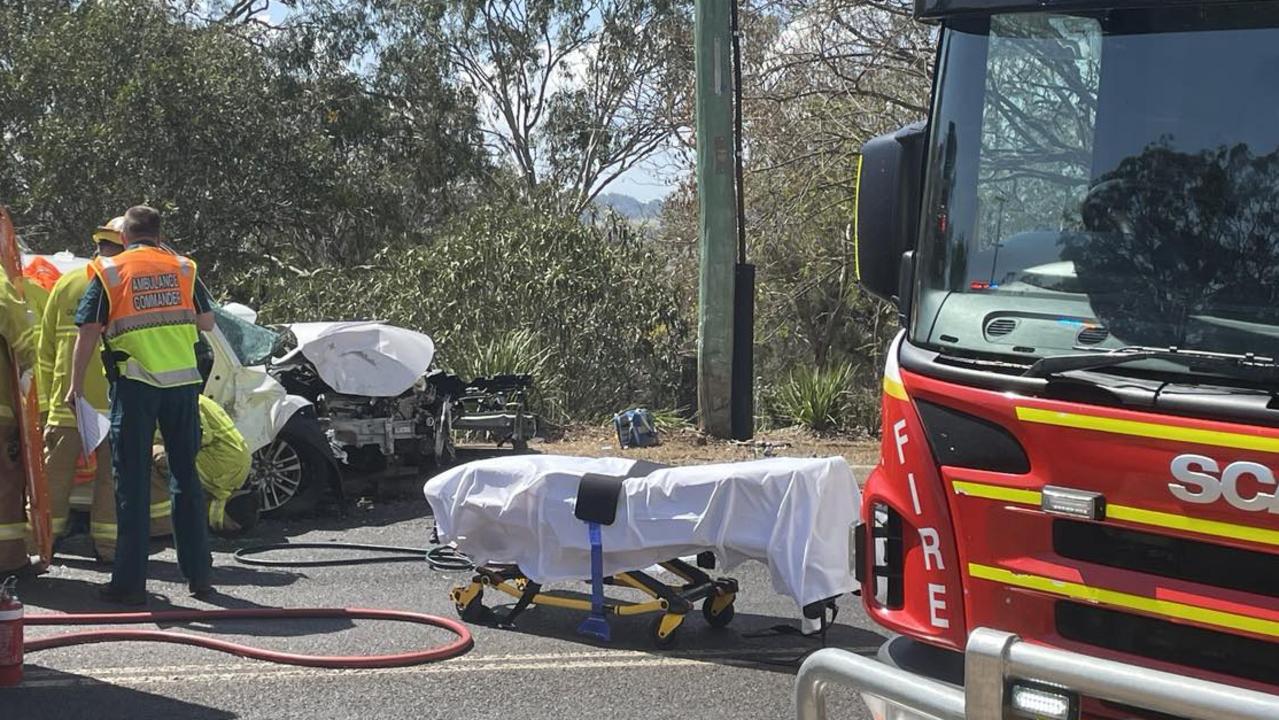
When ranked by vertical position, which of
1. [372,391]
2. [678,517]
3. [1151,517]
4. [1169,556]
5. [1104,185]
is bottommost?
[678,517]

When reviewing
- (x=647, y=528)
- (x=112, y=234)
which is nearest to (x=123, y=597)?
(x=112, y=234)

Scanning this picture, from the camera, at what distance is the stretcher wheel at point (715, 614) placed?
625cm

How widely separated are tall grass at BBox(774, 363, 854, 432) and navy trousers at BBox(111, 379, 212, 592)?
293 inches

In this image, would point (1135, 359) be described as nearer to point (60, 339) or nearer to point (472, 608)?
point (472, 608)

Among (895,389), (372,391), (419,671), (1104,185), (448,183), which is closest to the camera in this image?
(1104,185)

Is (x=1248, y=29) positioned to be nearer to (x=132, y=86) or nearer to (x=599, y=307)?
(x=599, y=307)

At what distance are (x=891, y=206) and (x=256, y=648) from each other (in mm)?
3554

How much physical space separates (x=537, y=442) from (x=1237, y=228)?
8.94 metres

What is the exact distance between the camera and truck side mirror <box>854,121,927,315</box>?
13.5 ft

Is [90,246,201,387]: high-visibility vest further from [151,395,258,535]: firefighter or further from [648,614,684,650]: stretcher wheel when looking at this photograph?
[648,614,684,650]: stretcher wheel

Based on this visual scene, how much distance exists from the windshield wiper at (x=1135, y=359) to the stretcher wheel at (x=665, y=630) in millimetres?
2894

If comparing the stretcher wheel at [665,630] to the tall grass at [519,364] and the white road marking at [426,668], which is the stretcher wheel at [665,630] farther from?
the tall grass at [519,364]

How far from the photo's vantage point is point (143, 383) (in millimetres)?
6641

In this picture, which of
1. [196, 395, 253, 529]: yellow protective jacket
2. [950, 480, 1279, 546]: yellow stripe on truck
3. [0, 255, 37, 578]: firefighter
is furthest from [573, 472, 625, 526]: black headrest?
[196, 395, 253, 529]: yellow protective jacket
